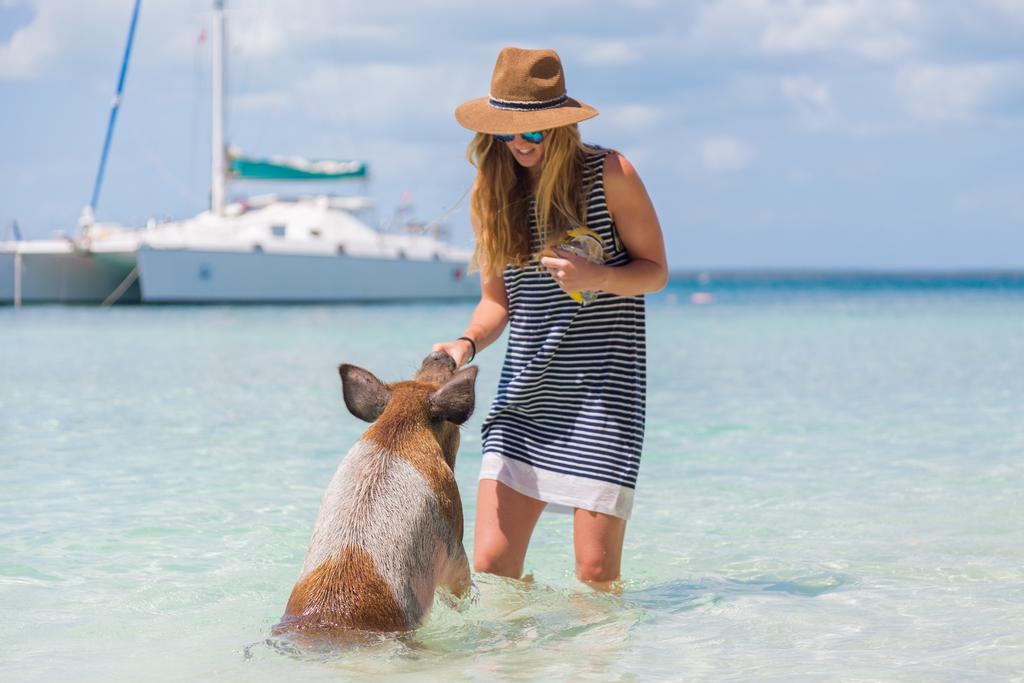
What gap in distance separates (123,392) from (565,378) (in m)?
11.5

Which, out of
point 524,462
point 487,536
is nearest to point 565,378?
point 524,462

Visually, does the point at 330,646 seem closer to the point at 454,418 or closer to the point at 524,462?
the point at 454,418

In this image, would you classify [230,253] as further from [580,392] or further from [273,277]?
[580,392]

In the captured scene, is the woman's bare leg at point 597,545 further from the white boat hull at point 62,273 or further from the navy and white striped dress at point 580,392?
the white boat hull at point 62,273

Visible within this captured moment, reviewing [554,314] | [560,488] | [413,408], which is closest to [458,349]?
[554,314]

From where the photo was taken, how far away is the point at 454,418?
12.1 ft

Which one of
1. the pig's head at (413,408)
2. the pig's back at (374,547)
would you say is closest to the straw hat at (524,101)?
the pig's head at (413,408)

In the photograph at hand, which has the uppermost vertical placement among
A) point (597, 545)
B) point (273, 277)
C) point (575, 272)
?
point (575, 272)

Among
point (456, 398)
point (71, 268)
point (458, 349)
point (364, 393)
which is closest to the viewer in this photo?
point (456, 398)

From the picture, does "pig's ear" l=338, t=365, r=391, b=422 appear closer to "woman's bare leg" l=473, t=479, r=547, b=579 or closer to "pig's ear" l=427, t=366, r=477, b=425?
"pig's ear" l=427, t=366, r=477, b=425

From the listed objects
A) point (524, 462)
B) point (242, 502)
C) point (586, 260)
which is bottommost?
point (242, 502)

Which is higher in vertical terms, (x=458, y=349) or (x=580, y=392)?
(x=458, y=349)

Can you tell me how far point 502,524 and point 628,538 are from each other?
2446 millimetres

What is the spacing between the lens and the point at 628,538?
6762 mm
